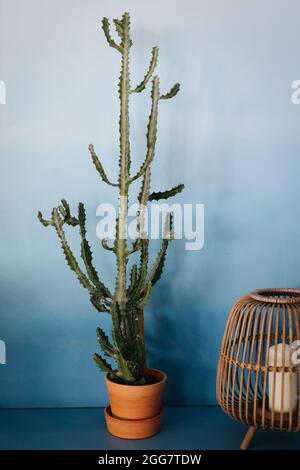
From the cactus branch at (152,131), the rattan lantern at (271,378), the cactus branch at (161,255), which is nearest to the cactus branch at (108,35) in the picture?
the cactus branch at (152,131)

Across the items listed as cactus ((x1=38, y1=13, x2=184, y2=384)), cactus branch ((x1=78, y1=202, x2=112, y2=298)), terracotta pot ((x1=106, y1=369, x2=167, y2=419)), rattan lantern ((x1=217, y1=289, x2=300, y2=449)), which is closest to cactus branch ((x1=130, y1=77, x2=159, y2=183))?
cactus ((x1=38, y1=13, x2=184, y2=384))

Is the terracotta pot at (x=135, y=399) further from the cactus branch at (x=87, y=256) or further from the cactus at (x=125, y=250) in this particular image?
the cactus branch at (x=87, y=256)

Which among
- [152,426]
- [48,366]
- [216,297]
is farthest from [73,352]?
[216,297]

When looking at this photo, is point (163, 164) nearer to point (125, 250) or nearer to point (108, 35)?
point (125, 250)

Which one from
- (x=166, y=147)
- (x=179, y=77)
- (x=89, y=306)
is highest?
(x=179, y=77)

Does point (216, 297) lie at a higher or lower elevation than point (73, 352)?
higher

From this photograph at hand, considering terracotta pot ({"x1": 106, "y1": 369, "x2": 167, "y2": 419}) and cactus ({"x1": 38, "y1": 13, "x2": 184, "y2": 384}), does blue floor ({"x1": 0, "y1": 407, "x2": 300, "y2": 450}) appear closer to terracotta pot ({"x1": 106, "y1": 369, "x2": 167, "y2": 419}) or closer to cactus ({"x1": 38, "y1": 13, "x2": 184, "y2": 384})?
terracotta pot ({"x1": 106, "y1": 369, "x2": 167, "y2": 419})

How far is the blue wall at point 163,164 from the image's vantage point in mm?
2400

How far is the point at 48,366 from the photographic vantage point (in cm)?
250

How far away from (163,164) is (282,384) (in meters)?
1.00

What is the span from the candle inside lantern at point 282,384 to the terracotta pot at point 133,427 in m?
0.47

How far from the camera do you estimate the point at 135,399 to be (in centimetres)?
220

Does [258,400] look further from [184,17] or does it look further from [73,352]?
[184,17]
